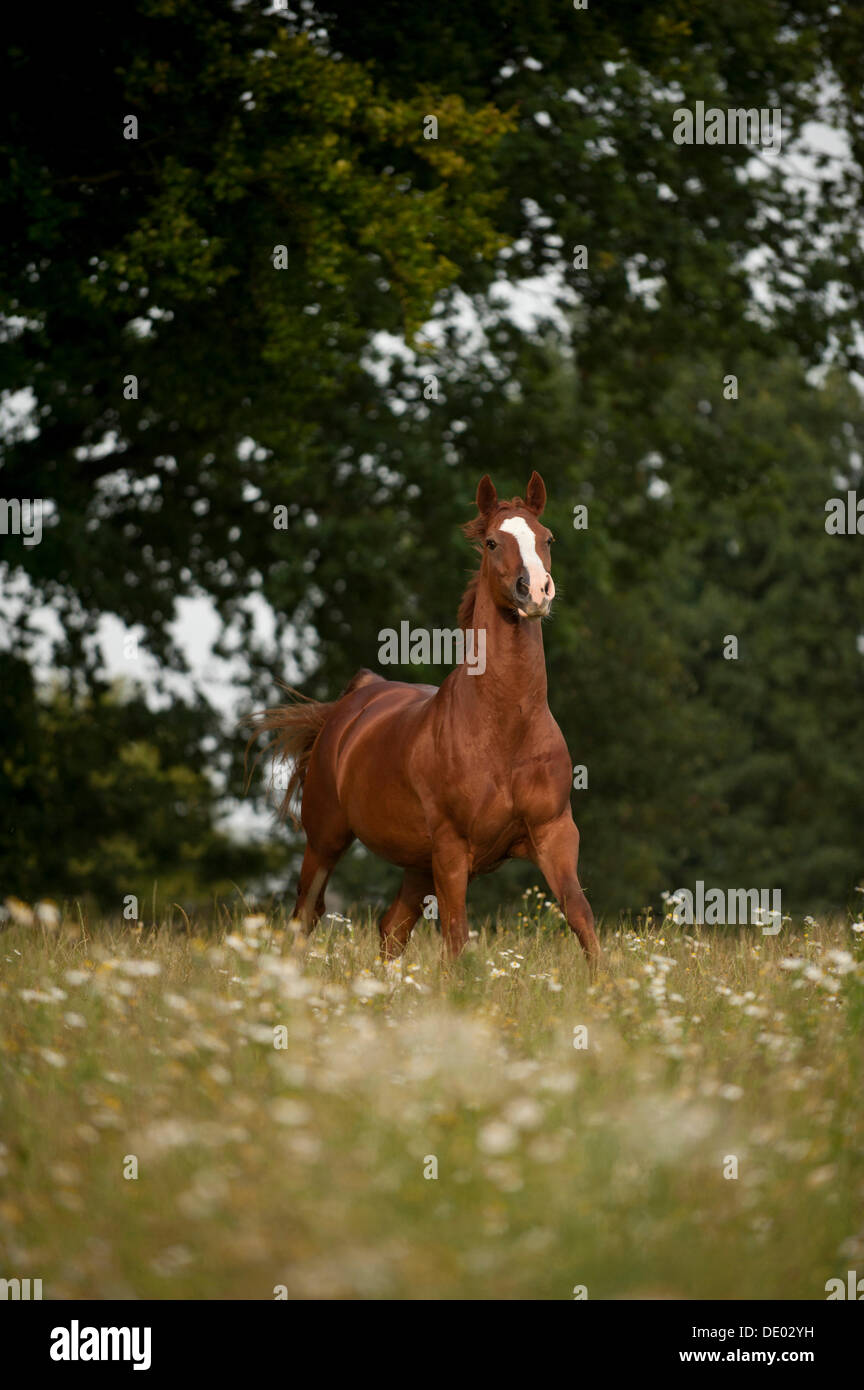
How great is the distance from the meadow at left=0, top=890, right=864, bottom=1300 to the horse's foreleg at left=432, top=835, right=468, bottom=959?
1.12 meters

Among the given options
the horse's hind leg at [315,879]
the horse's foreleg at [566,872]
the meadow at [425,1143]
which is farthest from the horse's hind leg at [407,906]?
the meadow at [425,1143]

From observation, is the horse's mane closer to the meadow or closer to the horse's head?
the horse's head

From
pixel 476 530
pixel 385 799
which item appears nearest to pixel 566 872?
pixel 385 799

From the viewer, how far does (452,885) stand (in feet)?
25.1

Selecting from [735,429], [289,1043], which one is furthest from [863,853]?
[289,1043]

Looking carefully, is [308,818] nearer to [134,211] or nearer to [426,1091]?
[426,1091]

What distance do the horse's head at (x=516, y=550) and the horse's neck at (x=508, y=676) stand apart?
109 millimetres

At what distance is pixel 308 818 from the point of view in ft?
33.2

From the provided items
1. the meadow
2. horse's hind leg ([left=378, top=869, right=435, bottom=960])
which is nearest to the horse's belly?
horse's hind leg ([left=378, top=869, right=435, bottom=960])

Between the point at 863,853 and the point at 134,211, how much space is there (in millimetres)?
26286

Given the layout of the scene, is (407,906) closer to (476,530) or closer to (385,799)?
(385,799)

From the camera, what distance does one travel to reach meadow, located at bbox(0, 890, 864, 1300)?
375 centimetres

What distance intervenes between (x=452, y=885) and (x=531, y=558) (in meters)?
1.83

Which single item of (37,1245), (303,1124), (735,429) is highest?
(735,429)
